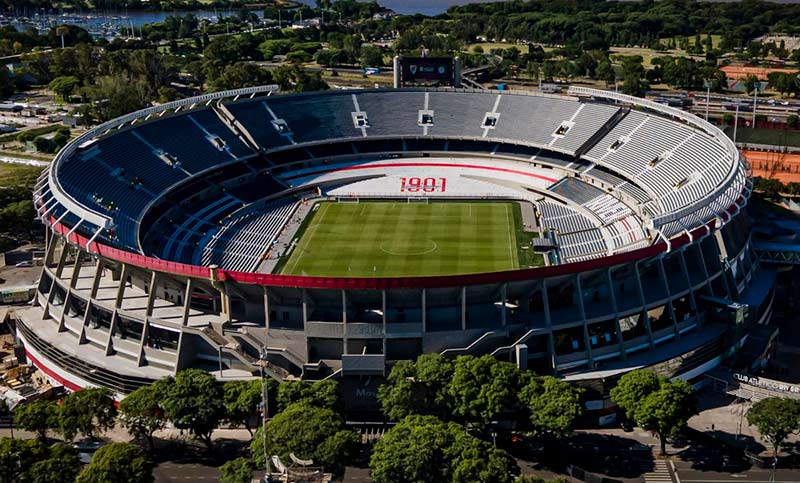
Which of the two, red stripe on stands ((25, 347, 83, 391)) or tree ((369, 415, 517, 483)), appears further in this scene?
red stripe on stands ((25, 347, 83, 391))

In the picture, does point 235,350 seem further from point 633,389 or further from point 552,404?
point 633,389

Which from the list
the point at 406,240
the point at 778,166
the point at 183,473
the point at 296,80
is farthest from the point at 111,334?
the point at 296,80

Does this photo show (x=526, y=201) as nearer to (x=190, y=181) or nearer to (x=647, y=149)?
(x=647, y=149)

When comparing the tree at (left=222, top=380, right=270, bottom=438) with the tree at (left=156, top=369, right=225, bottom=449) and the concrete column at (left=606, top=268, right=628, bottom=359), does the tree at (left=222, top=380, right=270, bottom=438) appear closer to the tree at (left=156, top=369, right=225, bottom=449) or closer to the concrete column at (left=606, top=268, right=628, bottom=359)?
the tree at (left=156, top=369, right=225, bottom=449)

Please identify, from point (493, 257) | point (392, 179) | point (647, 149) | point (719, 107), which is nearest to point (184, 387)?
point (493, 257)

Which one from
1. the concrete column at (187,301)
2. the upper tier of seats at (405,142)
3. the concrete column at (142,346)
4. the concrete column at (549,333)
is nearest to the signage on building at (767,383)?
the concrete column at (549,333)

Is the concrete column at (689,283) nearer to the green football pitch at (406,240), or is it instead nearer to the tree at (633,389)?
the tree at (633,389)

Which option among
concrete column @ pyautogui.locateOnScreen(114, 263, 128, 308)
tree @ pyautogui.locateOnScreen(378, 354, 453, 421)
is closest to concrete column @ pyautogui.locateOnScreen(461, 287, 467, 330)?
tree @ pyautogui.locateOnScreen(378, 354, 453, 421)
